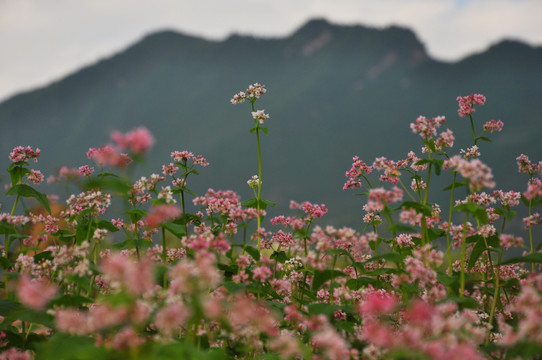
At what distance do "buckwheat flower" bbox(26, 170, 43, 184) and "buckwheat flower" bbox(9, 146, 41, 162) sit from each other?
0.30 meters

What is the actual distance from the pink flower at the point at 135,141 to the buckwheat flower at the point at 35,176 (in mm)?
3568

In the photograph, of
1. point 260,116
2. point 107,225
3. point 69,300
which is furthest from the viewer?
point 260,116

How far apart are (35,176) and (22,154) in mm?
480

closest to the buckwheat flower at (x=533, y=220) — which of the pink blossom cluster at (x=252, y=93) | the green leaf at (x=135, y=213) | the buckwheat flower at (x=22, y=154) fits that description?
the pink blossom cluster at (x=252, y=93)

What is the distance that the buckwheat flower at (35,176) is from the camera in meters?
5.76

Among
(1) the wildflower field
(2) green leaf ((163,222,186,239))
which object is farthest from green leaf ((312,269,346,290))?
(2) green leaf ((163,222,186,239))

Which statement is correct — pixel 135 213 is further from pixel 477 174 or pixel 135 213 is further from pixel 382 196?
pixel 477 174

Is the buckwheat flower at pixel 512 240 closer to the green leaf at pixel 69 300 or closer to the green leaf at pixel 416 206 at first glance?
the green leaf at pixel 416 206

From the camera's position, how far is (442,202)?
153500 millimetres

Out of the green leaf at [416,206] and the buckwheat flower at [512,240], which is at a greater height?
the green leaf at [416,206]

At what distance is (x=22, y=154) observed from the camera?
18.0ft

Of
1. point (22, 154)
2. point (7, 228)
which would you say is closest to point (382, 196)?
point (7, 228)

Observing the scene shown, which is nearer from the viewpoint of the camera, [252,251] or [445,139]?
[252,251]

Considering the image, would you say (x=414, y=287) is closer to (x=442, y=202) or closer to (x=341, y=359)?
(x=341, y=359)
